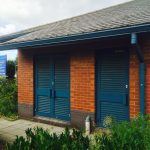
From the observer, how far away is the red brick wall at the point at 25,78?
10.7 metres

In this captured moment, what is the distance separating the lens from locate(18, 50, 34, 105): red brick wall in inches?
423

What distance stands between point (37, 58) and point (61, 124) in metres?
2.66

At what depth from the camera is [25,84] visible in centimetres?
1099

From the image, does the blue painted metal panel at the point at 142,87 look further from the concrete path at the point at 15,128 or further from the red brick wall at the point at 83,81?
the concrete path at the point at 15,128

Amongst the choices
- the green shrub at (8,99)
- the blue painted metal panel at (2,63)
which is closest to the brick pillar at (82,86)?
the green shrub at (8,99)

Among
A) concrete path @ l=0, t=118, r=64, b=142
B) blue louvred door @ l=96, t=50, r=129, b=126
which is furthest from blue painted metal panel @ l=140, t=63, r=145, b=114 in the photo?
concrete path @ l=0, t=118, r=64, b=142

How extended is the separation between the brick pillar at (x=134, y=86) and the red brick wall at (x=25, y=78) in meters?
4.28

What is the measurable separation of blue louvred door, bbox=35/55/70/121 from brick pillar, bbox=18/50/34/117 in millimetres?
265

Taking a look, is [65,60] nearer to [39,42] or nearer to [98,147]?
[39,42]

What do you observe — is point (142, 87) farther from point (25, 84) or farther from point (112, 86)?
point (25, 84)

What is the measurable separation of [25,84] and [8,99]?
4.66 feet

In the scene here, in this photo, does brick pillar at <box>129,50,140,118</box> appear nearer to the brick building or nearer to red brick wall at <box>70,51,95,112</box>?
the brick building

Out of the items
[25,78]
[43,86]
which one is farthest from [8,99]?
[43,86]

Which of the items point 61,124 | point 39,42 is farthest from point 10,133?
point 39,42
